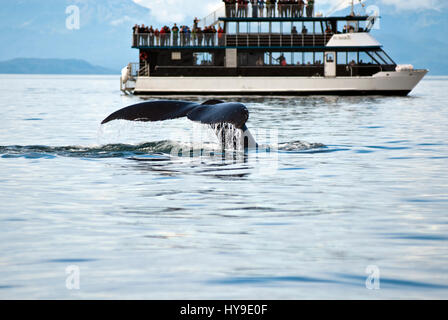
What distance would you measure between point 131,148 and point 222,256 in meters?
9.57

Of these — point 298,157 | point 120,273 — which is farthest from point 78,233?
point 298,157

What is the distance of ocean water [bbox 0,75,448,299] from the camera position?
567 cm

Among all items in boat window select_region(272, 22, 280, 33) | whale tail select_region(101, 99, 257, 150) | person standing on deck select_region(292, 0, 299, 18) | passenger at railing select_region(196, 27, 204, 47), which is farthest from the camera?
boat window select_region(272, 22, 280, 33)

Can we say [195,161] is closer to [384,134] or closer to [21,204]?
[21,204]

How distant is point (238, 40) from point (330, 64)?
6965mm

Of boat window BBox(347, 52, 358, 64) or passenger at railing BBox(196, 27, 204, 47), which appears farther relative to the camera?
passenger at railing BBox(196, 27, 204, 47)

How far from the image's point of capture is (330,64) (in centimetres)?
5134

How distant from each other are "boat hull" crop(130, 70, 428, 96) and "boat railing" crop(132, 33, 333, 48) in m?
2.49

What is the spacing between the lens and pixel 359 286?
18.2 ft

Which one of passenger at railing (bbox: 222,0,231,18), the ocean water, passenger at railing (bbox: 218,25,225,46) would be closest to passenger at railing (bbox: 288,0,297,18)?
passenger at railing (bbox: 222,0,231,18)

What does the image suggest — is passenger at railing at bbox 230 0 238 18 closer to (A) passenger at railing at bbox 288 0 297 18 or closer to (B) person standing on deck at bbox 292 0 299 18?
(A) passenger at railing at bbox 288 0 297 18

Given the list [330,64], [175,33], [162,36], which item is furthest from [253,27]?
[162,36]

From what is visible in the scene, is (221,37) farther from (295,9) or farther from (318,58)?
(318,58)

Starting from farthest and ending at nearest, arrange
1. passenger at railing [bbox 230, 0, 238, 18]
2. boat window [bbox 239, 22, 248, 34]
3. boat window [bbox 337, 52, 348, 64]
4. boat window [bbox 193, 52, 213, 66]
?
1. boat window [bbox 193, 52, 213, 66]
2. boat window [bbox 239, 22, 248, 34]
3. passenger at railing [bbox 230, 0, 238, 18]
4. boat window [bbox 337, 52, 348, 64]
